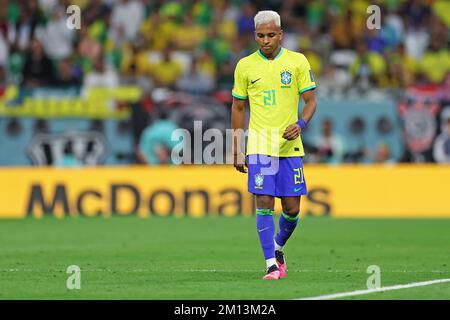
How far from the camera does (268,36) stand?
1144 centimetres

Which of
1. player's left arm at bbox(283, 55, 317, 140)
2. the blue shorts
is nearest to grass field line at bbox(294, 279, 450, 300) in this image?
the blue shorts

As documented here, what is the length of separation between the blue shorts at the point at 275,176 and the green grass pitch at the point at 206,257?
848 millimetres

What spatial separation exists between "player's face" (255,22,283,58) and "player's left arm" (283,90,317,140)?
59cm

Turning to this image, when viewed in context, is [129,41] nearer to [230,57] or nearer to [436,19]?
[230,57]

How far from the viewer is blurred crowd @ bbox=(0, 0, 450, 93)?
25266 mm

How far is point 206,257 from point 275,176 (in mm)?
2798

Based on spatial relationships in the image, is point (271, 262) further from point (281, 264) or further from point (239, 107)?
point (239, 107)

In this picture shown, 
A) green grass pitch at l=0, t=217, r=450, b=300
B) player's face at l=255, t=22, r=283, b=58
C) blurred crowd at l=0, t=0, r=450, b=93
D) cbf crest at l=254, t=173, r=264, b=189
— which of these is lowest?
Result: green grass pitch at l=0, t=217, r=450, b=300

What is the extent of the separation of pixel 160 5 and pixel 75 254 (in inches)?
554

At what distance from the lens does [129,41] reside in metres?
26.7

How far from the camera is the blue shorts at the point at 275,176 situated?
1150cm

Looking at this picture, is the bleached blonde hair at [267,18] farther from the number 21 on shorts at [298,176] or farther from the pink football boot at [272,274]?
the pink football boot at [272,274]

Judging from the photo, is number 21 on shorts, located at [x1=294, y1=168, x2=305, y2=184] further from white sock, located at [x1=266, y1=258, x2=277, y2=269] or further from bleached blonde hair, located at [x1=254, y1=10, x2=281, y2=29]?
bleached blonde hair, located at [x1=254, y1=10, x2=281, y2=29]

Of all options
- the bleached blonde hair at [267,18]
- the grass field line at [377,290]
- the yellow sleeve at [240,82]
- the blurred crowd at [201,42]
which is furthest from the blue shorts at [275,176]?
the blurred crowd at [201,42]
